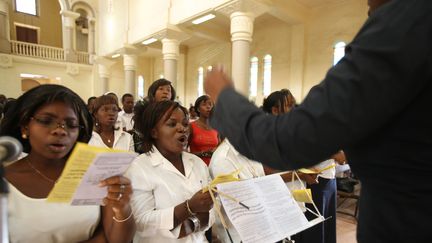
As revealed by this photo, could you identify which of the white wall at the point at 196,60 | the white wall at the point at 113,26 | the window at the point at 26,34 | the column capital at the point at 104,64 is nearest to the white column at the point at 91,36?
the column capital at the point at 104,64

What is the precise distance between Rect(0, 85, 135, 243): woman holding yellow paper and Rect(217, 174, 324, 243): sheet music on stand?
532mm

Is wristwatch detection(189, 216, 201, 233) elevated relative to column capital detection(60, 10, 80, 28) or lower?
lower

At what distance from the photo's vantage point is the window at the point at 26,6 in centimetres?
1769

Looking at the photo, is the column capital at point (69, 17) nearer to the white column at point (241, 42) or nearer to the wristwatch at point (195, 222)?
the white column at point (241, 42)

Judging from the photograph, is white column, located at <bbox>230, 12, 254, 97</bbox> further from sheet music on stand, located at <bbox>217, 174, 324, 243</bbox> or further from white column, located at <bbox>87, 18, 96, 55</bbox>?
white column, located at <bbox>87, 18, 96, 55</bbox>

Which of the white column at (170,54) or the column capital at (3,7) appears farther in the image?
the column capital at (3,7)

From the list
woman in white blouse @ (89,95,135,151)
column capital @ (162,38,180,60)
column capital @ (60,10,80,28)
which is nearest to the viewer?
woman in white blouse @ (89,95,135,151)

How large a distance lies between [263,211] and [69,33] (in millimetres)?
18175

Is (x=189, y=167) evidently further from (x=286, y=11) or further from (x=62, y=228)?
(x=286, y=11)

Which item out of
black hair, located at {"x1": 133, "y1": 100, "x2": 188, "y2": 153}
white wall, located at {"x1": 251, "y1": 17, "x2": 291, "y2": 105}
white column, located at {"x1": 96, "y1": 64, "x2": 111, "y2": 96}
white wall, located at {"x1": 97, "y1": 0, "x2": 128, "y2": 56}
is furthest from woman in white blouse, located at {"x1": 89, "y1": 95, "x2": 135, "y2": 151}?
white column, located at {"x1": 96, "y1": 64, "x2": 111, "y2": 96}

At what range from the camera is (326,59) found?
369 inches

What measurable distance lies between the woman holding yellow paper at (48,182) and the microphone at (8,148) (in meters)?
0.52

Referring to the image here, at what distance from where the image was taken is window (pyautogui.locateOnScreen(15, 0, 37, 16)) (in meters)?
17.7

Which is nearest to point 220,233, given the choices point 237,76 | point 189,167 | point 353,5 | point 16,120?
point 189,167
